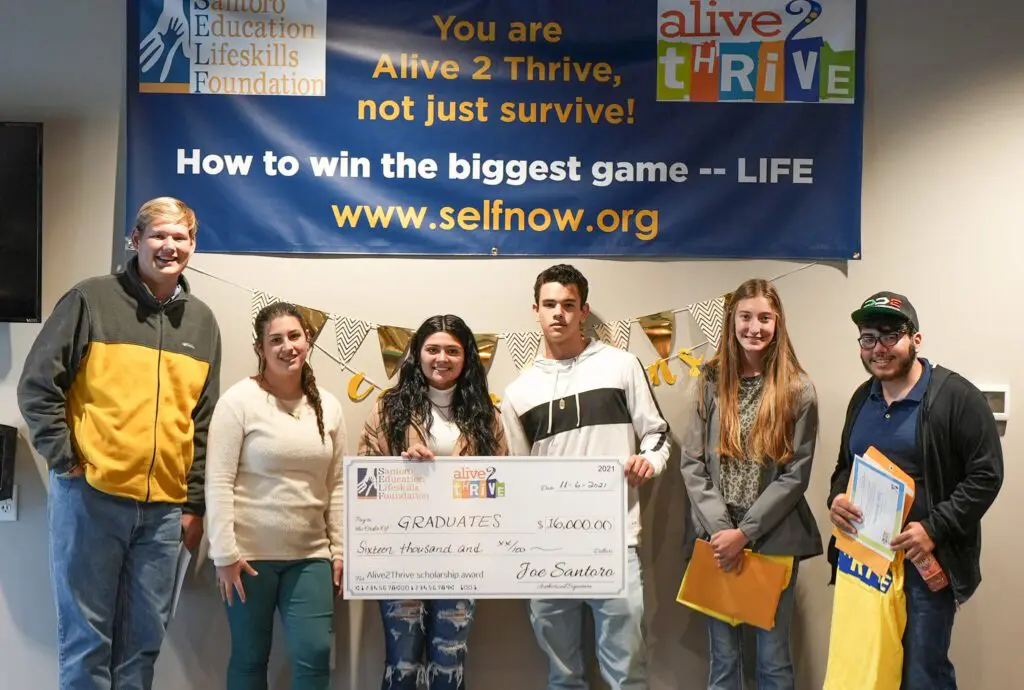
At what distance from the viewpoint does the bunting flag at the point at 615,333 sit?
3146 mm

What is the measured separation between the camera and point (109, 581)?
2621mm

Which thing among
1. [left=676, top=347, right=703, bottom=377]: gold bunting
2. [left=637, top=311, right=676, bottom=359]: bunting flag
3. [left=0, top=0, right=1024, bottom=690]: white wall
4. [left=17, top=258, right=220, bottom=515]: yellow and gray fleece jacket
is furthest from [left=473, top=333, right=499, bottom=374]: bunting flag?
[left=17, top=258, right=220, bottom=515]: yellow and gray fleece jacket

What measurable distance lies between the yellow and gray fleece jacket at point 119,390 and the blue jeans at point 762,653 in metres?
1.72

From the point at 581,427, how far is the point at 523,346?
43 centimetres

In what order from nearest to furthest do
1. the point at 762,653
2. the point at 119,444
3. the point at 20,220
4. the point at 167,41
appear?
the point at 119,444, the point at 762,653, the point at 20,220, the point at 167,41

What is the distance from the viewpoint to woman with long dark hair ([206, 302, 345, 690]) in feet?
8.87

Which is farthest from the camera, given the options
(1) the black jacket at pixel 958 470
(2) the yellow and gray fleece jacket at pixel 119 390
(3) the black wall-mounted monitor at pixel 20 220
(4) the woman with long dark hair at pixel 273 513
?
(3) the black wall-mounted monitor at pixel 20 220

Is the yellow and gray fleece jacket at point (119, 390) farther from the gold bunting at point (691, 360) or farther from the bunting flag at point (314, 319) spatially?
the gold bunting at point (691, 360)

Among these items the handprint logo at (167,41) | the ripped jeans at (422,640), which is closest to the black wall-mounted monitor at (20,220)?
the handprint logo at (167,41)

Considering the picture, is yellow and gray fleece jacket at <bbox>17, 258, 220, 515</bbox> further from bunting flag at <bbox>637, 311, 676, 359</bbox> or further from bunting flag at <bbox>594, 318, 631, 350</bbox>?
bunting flag at <bbox>637, 311, 676, 359</bbox>

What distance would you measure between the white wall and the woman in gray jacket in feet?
1.03

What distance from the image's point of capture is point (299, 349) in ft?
9.04

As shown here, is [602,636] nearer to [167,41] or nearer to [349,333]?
[349,333]

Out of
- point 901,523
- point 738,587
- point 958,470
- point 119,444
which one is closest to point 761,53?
point 958,470
